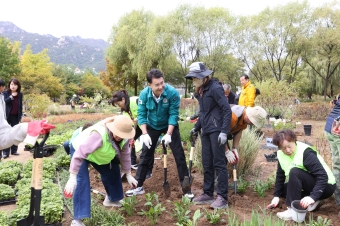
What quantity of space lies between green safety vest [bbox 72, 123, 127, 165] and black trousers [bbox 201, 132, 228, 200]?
109cm

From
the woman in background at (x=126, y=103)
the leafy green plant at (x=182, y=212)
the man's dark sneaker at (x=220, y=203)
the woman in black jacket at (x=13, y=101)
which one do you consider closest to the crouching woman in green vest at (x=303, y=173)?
the man's dark sneaker at (x=220, y=203)

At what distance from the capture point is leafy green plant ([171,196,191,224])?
3.16 metres

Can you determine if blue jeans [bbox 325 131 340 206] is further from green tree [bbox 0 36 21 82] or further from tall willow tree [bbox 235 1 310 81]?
green tree [bbox 0 36 21 82]

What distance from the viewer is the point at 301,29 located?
2567 centimetres

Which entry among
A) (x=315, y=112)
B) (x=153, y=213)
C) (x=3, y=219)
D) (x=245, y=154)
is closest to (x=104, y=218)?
(x=153, y=213)

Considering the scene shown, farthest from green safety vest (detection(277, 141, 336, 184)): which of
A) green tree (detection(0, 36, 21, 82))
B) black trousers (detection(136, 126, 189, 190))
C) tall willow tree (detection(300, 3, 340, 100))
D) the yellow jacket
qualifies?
green tree (detection(0, 36, 21, 82))

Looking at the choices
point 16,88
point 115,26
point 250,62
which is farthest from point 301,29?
point 16,88

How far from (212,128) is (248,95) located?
166 inches

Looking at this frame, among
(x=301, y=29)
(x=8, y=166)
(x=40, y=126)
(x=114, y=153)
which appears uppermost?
(x=301, y=29)

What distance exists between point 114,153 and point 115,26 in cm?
3149

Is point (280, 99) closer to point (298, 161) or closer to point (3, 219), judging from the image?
point (298, 161)

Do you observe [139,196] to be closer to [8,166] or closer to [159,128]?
[159,128]

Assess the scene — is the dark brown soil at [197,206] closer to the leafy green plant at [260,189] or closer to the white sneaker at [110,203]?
the leafy green plant at [260,189]

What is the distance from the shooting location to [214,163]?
375 centimetres
